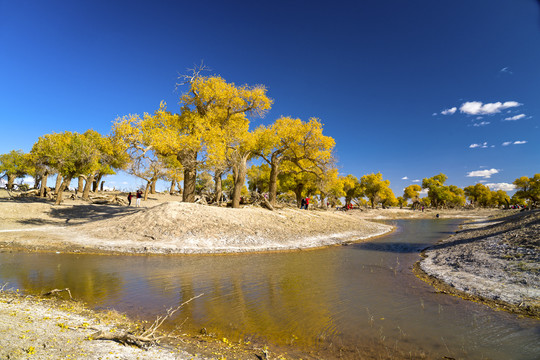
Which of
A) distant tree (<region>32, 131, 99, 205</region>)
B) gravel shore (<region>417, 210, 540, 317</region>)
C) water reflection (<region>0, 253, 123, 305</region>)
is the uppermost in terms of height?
distant tree (<region>32, 131, 99, 205</region>)

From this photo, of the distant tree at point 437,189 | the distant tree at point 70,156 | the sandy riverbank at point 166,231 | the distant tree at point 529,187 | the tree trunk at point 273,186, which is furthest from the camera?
the distant tree at point 437,189

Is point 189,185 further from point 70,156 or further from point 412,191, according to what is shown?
point 412,191

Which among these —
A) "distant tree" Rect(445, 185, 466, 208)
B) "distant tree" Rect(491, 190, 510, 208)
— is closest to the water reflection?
"distant tree" Rect(445, 185, 466, 208)

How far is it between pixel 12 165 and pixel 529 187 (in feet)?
444

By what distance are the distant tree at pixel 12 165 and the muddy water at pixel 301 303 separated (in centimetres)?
5941

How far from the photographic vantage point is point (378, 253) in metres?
18.3

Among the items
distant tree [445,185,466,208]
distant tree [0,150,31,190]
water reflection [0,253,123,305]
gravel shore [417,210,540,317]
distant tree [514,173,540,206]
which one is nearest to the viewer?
gravel shore [417,210,540,317]

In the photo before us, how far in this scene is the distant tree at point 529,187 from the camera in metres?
73.7

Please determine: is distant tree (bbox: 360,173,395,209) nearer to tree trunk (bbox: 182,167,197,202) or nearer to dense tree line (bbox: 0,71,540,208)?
dense tree line (bbox: 0,71,540,208)

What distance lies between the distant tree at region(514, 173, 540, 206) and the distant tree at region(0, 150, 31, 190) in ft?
418

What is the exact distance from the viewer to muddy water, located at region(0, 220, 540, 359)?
19.8 feet

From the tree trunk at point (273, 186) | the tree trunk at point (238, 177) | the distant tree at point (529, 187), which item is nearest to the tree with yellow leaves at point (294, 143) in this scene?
the tree trunk at point (273, 186)

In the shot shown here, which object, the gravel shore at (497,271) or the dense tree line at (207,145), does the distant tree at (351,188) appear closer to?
the dense tree line at (207,145)

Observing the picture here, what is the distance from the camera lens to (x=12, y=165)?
56.1 meters
